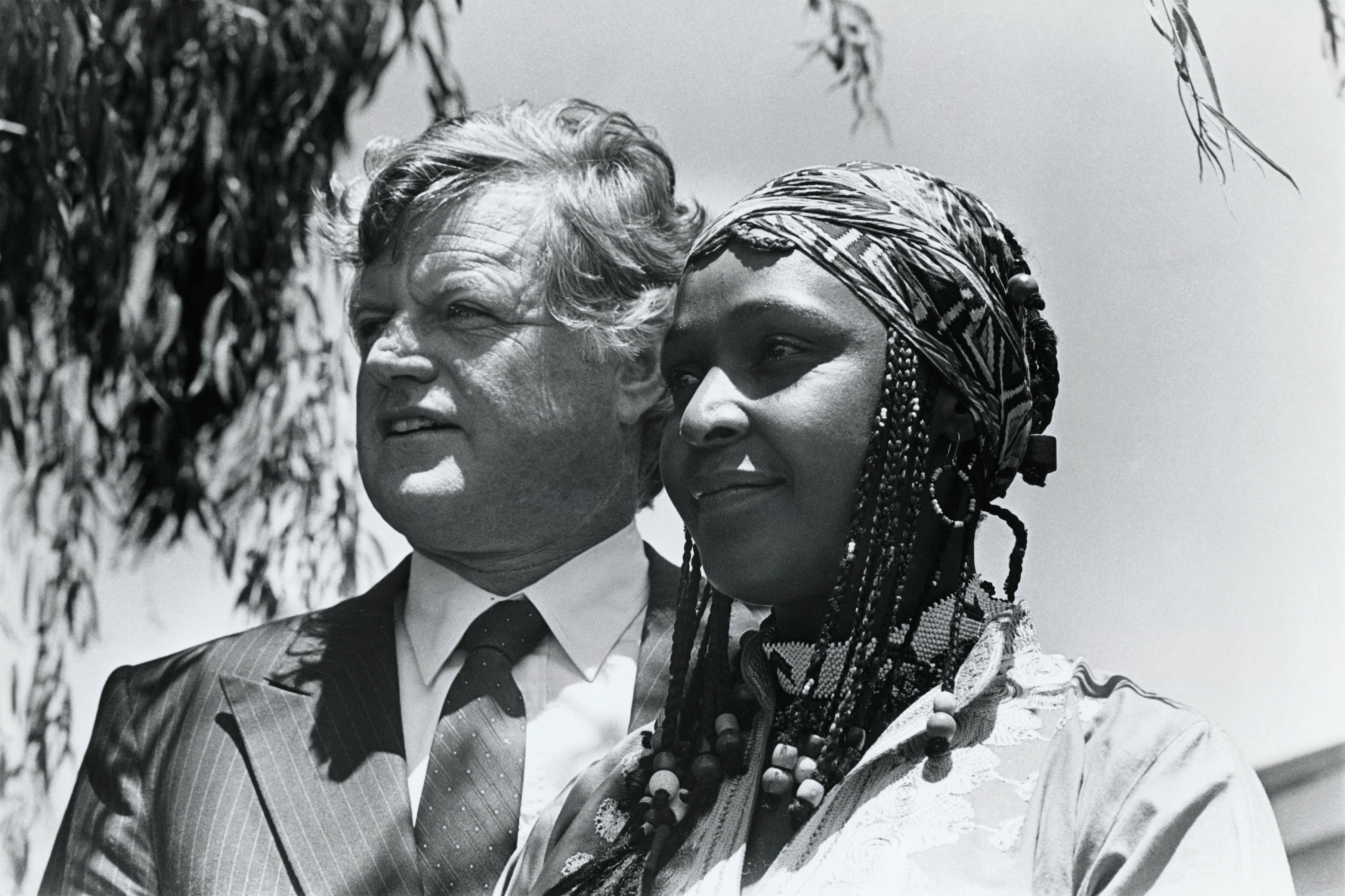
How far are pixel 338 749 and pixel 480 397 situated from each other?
478mm

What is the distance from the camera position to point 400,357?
7.93ft

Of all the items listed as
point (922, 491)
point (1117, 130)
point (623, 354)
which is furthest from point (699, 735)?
point (1117, 130)

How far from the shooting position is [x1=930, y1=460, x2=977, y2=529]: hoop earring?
1.78 metres

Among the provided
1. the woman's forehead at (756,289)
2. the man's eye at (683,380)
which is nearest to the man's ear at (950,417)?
the woman's forehead at (756,289)

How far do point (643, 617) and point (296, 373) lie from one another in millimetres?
824

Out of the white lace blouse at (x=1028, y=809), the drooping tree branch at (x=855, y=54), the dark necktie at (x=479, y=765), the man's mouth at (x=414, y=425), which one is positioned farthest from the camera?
the drooping tree branch at (x=855, y=54)

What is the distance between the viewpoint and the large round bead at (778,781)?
5.76ft

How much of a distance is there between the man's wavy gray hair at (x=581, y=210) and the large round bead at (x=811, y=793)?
871mm

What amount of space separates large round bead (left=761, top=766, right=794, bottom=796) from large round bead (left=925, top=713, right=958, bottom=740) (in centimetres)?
15

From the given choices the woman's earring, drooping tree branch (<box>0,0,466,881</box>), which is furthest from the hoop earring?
drooping tree branch (<box>0,0,466,881</box>)

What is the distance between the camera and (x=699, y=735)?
6.24 feet

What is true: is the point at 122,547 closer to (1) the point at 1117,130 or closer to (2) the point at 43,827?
(2) the point at 43,827

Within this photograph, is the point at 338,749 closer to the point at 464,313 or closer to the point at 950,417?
the point at 464,313

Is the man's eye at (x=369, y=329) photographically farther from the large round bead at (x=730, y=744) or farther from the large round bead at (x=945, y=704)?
the large round bead at (x=945, y=704)
